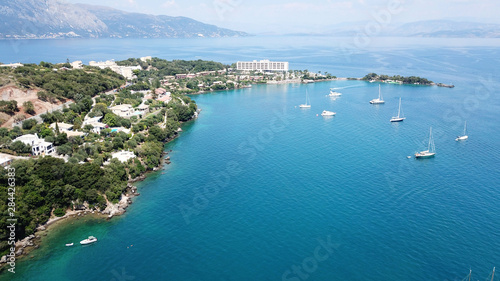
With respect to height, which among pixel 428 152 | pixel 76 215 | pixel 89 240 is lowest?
pixel 89 240

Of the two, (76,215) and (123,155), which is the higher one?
(123,155)

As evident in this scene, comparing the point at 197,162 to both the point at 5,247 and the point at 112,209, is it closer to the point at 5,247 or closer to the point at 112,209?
the point at 112,209

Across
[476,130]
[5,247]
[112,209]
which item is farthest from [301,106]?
[5,247]

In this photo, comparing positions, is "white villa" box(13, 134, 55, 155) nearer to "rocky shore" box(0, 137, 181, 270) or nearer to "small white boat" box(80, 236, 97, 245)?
"rocky shore" box(0, 137, 181, 270)

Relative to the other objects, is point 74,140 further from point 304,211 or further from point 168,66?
point 168,66

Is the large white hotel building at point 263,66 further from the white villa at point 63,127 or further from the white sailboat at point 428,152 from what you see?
the white villa at point 63,127

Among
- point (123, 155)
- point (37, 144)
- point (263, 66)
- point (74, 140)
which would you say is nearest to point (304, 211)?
point (123, 155)
